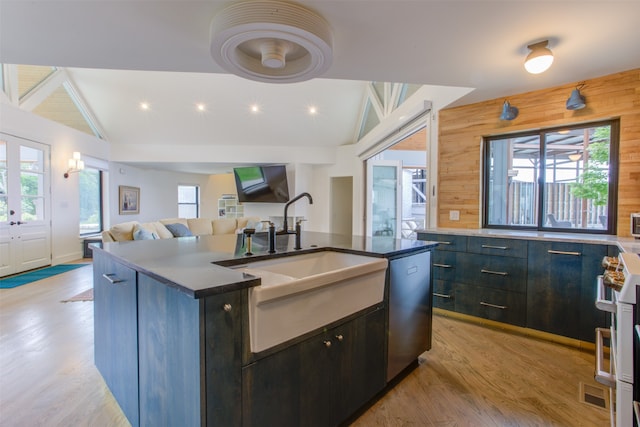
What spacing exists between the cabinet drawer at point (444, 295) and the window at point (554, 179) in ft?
2.84

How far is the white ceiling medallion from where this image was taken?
154 cm

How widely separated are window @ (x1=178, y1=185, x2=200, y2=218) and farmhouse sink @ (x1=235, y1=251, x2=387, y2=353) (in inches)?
345

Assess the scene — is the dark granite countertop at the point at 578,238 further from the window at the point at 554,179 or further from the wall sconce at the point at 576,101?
the wall sconce at the point at 576,101

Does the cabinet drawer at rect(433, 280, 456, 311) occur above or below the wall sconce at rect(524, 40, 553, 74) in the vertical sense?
below

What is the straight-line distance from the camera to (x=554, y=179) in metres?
2.89

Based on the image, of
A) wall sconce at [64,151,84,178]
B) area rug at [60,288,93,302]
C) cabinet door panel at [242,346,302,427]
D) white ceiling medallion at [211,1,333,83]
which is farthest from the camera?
wall sconce at [64,151,84,178]

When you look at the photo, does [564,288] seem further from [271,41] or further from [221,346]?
[271,41]

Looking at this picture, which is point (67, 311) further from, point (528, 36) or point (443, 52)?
point (528, 36)

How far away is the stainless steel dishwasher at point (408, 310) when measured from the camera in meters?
1.74

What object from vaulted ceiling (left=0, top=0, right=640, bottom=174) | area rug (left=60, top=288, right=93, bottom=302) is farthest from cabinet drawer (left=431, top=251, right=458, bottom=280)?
area rug (left=60, top=288, right=93, bottom=302)

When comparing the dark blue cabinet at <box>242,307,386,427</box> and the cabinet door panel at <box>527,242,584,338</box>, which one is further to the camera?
the cabinet door panel at <box>527,242,584,338</box>

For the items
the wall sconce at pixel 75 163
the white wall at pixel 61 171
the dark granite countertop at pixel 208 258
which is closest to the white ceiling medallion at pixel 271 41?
the dark granite countertop at pixel 208 258

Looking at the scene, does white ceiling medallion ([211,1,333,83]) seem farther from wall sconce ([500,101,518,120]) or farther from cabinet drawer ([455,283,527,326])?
cabinet drawer ([455,283,527,326])

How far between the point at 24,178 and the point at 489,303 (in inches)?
264
